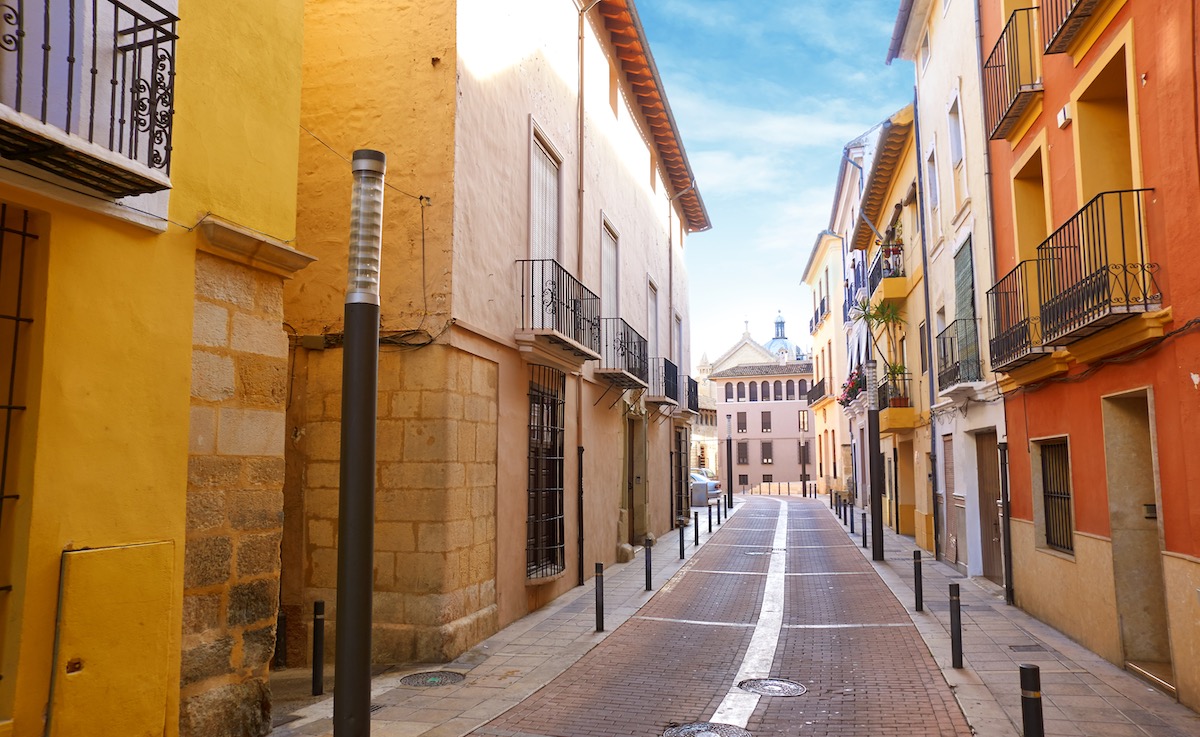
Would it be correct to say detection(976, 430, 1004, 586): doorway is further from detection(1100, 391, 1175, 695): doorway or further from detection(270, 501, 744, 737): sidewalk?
detection(270, 501, 744, 737): sidewalk

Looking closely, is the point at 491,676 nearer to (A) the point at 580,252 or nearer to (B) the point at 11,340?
(B) the point at 11,340

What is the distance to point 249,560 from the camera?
5820 mm

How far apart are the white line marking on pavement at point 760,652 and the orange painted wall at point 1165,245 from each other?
361cm

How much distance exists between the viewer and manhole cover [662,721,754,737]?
6.33 meters

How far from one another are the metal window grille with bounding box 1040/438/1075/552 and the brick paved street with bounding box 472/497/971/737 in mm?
2065

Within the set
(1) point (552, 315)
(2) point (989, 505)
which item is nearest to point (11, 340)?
(1) point (552, 315)

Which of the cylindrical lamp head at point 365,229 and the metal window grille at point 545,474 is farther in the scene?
the metal window grille at point 545,474

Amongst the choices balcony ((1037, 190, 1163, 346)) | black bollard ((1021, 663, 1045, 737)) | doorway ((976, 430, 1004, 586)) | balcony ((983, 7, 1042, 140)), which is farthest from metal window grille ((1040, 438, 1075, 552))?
black bollard ((1021, 663, 1045, 737))

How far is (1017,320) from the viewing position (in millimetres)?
10312

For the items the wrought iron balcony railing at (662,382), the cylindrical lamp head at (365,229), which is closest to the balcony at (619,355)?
the wrought iron balcony railing at (662,382)

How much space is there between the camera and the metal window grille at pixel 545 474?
37.8ft

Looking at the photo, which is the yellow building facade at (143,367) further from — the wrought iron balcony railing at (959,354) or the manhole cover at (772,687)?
the wrought iron balcony railing at (959,354)

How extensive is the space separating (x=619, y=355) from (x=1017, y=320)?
7465mm

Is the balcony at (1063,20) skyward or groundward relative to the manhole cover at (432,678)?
skyward
